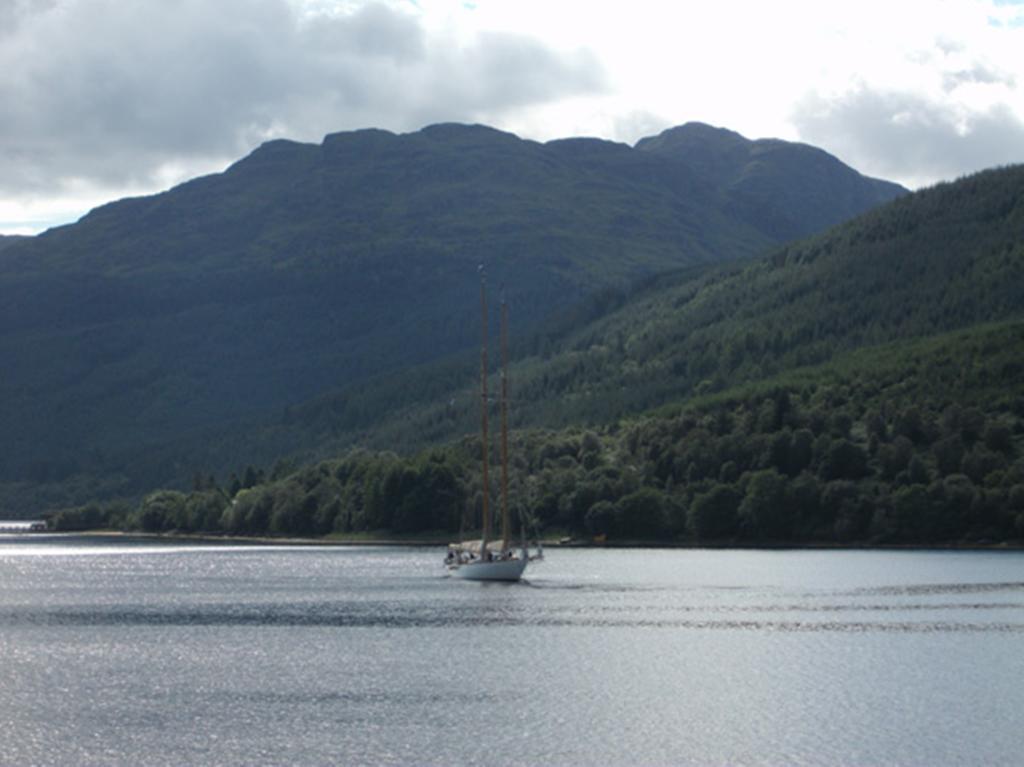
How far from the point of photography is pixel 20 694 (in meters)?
88.2

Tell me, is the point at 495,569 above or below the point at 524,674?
above

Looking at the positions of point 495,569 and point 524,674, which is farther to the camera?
point 495,569

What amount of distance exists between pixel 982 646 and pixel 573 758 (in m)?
45.1

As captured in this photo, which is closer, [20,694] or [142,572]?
[20,694]

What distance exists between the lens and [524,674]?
311 ft

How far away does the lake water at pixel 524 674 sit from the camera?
239ft

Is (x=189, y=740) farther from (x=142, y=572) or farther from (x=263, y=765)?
(x=142, y=572)

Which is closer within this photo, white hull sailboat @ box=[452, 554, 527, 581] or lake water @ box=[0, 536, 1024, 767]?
lake water @ box=[0, 536, 1024, 767]

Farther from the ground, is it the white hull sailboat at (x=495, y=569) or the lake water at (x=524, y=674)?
the white hull sailboat at (x=495, y=569)

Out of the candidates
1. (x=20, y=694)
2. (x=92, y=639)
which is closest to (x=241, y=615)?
(x=92, y=639)

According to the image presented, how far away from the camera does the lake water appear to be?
7281 centimetres

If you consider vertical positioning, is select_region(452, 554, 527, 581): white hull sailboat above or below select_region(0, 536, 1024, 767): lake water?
above

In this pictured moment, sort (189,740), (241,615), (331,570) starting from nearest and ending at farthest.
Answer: (189,740), (241,615), (331,570)

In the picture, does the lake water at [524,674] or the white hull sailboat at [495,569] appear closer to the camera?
the lake water at [524,674]
